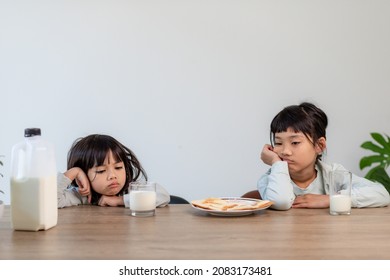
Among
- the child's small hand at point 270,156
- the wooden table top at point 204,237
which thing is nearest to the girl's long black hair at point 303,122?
the child's small hand at point 270,156

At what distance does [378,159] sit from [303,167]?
1.20m

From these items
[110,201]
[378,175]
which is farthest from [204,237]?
[378,175]

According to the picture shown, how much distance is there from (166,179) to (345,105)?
3.64 ft

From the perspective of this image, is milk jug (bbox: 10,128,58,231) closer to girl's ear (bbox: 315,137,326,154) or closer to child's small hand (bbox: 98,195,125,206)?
child's small hand (bbox: 98,195,125,206)

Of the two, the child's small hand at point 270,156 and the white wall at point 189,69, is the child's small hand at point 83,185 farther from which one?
the white wall at point 189,69

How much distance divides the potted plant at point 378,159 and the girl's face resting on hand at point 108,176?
1456 millimetres

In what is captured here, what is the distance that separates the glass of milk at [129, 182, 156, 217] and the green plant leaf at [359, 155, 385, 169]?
1.77 m

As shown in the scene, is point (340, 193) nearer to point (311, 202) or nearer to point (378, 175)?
point (311, 202)

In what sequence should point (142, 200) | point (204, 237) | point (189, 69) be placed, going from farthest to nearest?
point (189, 69) → point (142, 200) → point (204, 237)

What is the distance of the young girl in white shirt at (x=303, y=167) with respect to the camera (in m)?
1.58

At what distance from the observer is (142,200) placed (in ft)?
4.68

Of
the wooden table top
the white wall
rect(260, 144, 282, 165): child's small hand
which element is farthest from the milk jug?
the white wall

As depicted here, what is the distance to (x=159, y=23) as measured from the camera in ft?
9.73
